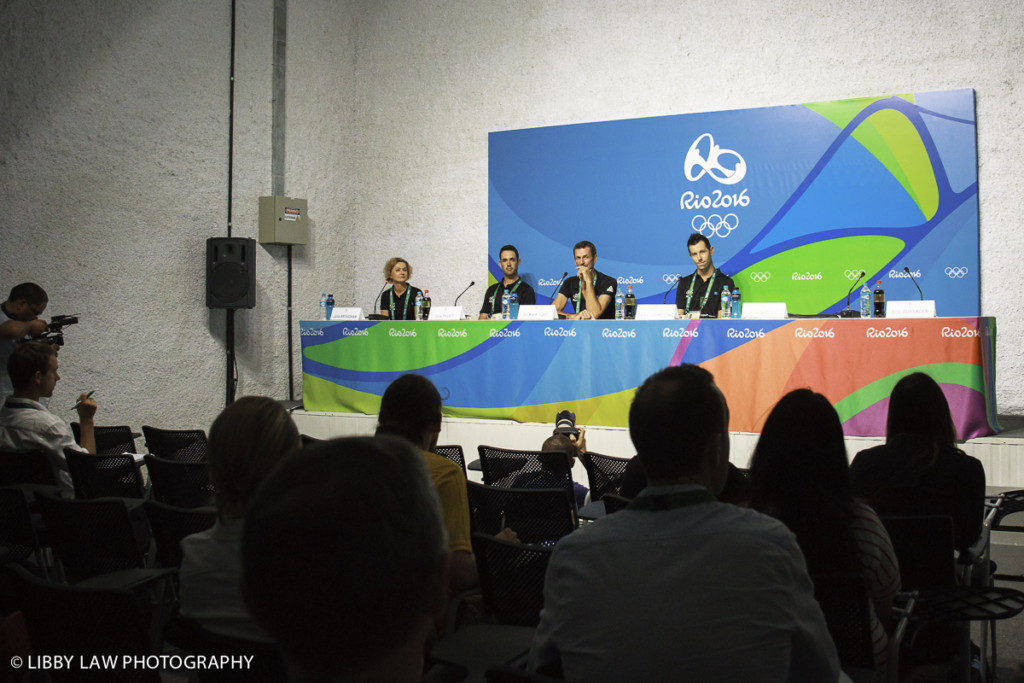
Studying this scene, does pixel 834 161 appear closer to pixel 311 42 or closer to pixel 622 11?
pixel 622 11

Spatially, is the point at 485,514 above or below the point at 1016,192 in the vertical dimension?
below

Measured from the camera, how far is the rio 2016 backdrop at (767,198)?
6309 mm

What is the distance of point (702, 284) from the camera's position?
260 inches

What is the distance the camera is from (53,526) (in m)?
2.38

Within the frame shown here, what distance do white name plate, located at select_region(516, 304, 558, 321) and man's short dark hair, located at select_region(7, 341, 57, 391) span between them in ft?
10.3

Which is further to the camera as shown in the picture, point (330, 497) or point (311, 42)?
point (311, 42)

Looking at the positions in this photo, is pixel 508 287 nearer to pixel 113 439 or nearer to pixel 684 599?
pixel 113 439

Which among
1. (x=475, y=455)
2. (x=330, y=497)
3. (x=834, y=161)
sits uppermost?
(x=834, y=161)

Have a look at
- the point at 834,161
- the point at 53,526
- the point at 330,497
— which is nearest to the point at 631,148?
the point at 834,161

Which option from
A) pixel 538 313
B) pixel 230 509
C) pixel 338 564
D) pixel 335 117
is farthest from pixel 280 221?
pixel 338 564

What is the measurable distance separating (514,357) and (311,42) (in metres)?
4.36

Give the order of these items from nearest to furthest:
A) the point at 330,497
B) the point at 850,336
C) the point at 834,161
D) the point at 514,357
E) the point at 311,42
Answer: the point at 330,497, the point at 850,336, the point at 514,357, the point at 834,161, the point at 311,42

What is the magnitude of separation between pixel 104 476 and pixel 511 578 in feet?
6.71

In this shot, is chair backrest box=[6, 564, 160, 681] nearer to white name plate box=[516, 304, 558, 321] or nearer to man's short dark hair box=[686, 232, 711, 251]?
white name plate box=[516, 304, 558, 321]
